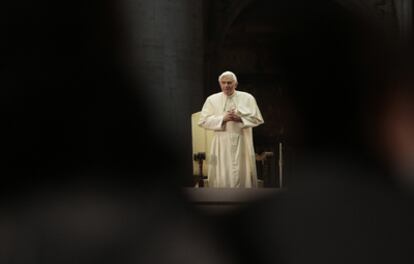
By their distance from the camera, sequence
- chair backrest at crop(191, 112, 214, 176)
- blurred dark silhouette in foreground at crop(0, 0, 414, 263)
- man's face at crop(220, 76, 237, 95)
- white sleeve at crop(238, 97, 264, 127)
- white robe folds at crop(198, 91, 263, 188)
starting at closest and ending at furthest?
1. blurred dark silhouette in foreground at crop(0, 0, 414, 263)
2. white sleeve at crop(238, 97, 264, 127)
3. white robe folds at crop(198, 91, 263, 188)
4. man's face at crop(220, 76, 237, 95)
5. chair backrest at crop(191, 112, 214, 176)

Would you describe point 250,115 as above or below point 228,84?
below

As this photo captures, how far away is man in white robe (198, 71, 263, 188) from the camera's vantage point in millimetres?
9391

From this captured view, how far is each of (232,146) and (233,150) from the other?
5cm

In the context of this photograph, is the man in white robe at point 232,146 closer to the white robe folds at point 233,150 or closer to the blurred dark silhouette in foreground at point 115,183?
the white robe folds at point 233,150

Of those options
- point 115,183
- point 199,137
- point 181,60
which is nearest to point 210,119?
point 199,137

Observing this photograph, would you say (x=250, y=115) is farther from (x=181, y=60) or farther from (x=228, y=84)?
(x=181, y=60)

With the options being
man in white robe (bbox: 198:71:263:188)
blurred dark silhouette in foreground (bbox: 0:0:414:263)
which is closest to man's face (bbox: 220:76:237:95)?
man in white robe (bbox: 198:71:263:188)

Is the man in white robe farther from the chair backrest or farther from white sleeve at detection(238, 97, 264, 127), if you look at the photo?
the chair backrest

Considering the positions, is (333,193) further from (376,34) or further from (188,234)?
(376,34)

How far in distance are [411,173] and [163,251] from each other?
1132 mm

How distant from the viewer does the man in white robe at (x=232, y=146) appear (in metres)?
9.39

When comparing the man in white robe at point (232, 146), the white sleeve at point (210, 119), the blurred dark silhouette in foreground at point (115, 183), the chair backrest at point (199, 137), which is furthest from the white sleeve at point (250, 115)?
the blurred dark silhouette in foreground at point (115, 183)

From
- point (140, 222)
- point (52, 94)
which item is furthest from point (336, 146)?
point (52, 94)

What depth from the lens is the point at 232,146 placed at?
31.2 ft
